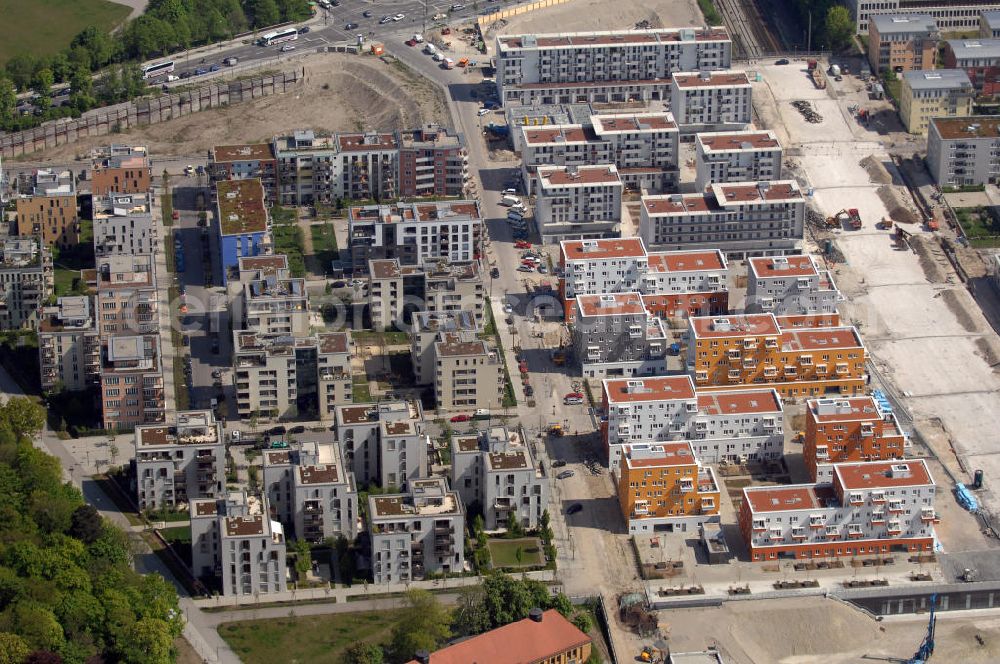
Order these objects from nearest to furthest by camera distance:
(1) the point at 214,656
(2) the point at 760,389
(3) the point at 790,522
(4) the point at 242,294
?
1. (1) the point at 214,656
2. (3) the point at 790,522
3. (2) the point at 760,389
4. (4) the point at 242,294

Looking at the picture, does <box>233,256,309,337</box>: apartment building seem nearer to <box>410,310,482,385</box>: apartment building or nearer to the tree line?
<box>410,310,482,385</box>: apartment building

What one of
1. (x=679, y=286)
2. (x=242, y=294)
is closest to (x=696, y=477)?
(x=679, y=286)

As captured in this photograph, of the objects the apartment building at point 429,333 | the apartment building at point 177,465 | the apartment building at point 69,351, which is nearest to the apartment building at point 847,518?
the apartment building at point 429,333

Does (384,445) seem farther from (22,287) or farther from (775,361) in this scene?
(22,287)

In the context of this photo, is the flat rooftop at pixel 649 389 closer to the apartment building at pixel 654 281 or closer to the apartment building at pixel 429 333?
the apartment building at pixel 429 333

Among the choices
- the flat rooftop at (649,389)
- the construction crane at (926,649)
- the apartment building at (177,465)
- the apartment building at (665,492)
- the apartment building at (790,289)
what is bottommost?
the construction crane at (926,649)

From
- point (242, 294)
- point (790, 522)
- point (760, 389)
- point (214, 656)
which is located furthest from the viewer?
point (242, 294)

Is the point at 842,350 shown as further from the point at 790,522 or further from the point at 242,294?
the point at 242,294
